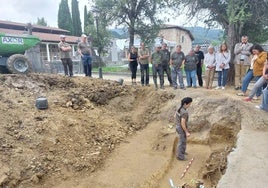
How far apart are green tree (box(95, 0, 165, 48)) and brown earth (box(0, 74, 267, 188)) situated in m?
11.7

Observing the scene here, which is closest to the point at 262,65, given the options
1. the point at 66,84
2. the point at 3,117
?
the point at 66,84

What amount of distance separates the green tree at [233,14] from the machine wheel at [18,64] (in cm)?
631

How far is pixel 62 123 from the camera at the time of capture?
698cm

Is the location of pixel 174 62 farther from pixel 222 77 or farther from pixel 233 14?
pixel 233 14

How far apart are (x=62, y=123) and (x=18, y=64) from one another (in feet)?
13.2

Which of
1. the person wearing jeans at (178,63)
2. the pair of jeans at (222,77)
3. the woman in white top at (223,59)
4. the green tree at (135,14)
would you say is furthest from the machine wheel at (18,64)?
the green tree at (135,14)

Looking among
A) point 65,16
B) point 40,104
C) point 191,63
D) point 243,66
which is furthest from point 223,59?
point 65,16

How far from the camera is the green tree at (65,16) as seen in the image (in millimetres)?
40875

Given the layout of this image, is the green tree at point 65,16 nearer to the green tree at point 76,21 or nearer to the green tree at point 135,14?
the green tree at point 76,21

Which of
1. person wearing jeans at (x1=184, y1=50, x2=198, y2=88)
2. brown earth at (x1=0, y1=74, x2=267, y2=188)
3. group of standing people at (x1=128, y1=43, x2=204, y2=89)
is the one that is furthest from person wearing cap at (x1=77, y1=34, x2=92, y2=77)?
person wearing jeans at (x1=184, y1=50, x2=198, y2=88)

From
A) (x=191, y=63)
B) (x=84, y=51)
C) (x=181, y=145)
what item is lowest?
(x=181, y=145)

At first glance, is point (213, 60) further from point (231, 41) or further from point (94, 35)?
point (94, 35)

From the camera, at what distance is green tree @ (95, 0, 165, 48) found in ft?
66.3

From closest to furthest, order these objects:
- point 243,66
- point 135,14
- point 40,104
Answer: point 40,104, point 243,66, point 135,14
